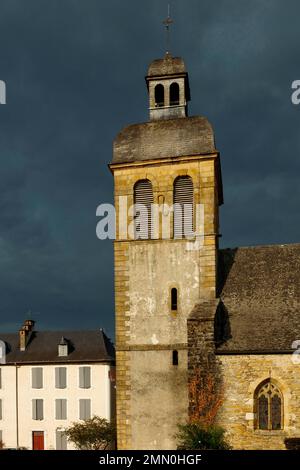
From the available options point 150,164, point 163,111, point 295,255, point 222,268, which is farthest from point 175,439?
point 163,111

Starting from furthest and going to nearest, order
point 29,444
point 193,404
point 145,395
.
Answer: point 29,444 → point 145,395 → point 193,404

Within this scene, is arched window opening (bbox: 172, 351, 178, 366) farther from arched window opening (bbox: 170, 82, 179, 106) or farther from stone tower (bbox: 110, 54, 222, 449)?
arched window opening (bbox: 170, 82, 179, 106)

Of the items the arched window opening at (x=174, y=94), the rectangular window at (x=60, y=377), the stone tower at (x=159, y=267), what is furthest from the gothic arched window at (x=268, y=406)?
the rectangular window at (x=60, y=377)

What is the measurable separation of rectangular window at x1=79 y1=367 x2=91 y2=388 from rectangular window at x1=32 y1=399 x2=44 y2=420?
3095mm

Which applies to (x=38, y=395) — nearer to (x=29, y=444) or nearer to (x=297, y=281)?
(x=29, y=444)

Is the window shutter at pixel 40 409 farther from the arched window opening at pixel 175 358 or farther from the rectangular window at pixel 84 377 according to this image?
the arched window opening at pixel 175 358

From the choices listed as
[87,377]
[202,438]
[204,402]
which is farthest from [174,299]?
[87,377]

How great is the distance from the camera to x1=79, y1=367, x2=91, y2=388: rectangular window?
123 feet

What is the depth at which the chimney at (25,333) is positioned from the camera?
40.6 metres

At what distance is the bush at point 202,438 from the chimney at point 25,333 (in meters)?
24.7

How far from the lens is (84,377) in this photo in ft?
124

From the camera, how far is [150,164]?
72.7ft

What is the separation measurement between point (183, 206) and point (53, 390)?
21584mm

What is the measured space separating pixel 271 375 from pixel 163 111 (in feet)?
38.0
